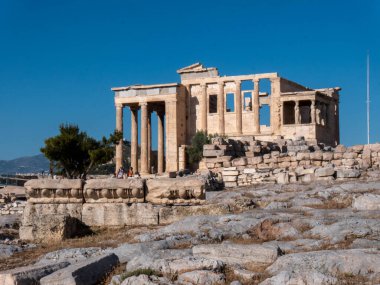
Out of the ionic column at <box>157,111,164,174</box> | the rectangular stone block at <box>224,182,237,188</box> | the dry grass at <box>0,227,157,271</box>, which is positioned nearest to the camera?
the dry grass at <box>0,227,157,271</box>

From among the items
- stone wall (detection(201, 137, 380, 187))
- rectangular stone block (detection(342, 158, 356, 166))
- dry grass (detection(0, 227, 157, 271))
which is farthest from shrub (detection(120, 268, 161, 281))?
rectangular stone block (detection(342, 158, 356, 166))

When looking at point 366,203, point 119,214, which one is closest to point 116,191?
point 119,214

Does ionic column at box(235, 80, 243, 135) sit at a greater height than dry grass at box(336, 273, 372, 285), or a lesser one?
greater

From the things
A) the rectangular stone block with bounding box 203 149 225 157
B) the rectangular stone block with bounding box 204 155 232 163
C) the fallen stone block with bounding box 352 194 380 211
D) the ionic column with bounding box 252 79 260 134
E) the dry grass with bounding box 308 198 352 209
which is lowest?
the dry grass with bounding box 308 198 352 209

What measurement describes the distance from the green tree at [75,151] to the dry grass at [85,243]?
26644 millimetres

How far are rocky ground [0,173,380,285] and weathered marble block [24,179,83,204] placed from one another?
6.34 ft

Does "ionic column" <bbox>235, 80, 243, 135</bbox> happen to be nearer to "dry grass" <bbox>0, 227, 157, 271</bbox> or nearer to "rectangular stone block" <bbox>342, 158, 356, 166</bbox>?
"rectangular stone block" <bbox>342, 158, 356, 166</bbox>

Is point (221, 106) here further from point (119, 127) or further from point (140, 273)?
point (140, 273)

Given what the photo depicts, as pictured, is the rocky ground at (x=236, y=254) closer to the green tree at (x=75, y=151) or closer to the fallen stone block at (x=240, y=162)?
the fallen stone block at (x=240, y=162)

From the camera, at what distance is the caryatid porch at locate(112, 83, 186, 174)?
177 feet

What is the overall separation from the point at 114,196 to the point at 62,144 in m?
27.3

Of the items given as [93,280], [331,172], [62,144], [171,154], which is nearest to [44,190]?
[93,280]

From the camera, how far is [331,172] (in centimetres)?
2414

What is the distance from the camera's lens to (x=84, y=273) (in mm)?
7434
